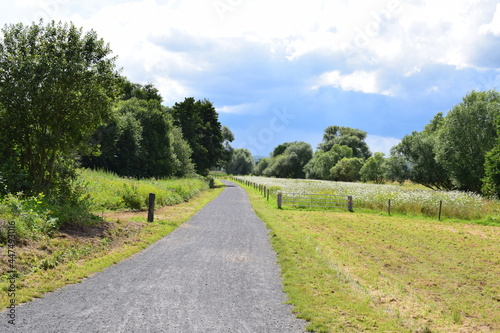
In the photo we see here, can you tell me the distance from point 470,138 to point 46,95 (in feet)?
147

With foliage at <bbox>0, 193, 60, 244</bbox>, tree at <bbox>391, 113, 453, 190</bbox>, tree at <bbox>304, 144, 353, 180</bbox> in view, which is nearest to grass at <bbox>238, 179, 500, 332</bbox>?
foliage at <bbox>0, 193, 60, 244</bbox>

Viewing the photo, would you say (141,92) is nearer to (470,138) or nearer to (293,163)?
(470,138)

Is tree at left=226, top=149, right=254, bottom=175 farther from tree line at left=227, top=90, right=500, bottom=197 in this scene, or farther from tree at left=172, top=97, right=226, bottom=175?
tree at left=172, top=97, right=226, bottom=175

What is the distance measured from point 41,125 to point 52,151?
46.4 inches

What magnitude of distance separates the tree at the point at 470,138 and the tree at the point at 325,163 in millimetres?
50827

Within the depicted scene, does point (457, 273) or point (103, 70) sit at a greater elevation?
point (103, 70)

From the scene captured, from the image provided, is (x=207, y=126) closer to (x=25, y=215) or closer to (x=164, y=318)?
(x=25, y=215)

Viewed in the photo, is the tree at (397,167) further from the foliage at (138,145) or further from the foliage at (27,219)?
the foliage at (27,219)

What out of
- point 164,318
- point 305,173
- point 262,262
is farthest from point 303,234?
point 305,173

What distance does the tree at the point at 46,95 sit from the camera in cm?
1212

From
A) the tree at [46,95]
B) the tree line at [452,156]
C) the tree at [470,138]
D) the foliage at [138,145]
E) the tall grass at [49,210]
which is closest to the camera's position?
the tall grass at [49,210]

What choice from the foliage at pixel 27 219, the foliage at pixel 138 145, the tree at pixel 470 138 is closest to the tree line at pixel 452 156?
the tree at pixel 470 138

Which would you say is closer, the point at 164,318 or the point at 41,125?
the point at 164,318

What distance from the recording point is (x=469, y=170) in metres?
40.2
